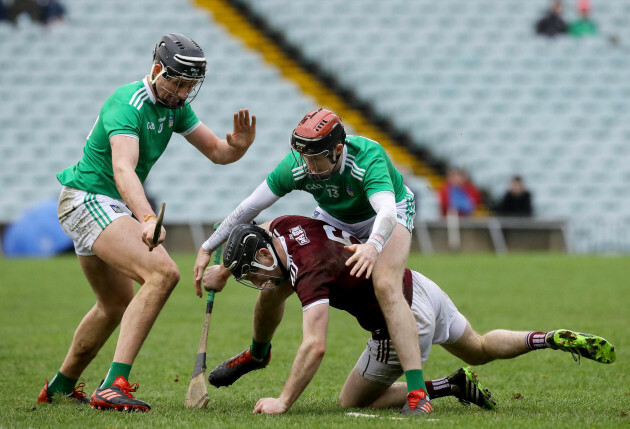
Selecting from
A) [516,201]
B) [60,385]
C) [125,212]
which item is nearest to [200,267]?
[125,212]

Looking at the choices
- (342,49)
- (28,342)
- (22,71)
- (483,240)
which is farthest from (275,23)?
(28,342)

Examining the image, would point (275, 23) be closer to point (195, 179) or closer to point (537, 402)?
point (195, 179)

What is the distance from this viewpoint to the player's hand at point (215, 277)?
5738 mm

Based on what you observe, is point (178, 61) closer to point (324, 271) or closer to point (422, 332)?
point (324, 271)

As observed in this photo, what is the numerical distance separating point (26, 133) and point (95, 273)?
52.8 feet

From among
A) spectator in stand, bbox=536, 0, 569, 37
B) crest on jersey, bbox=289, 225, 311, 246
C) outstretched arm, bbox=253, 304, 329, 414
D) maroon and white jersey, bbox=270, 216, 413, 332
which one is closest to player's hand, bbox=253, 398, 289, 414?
outstretched arm, bbox=253, 304, 329, 414

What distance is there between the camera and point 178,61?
5750mm

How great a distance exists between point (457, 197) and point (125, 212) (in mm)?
13206

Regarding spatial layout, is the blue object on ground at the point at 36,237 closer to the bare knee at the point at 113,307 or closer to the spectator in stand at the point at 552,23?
the spectator in stand at the point at 552,23

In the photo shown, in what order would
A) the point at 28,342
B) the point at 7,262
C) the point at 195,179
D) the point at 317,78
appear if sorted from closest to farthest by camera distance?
the point at 28,342 < the point at 7,262 < the point at 195,179 < the point at 317,78

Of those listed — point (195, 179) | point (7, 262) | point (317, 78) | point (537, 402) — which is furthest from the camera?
point (317, 78)

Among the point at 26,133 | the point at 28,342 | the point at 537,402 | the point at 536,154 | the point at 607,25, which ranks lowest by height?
the point at 26,133

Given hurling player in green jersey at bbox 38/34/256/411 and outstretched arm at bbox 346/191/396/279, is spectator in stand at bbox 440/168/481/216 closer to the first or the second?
hurling player in green jersey at bbox 38/34/256/411

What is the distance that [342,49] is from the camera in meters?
22.2
